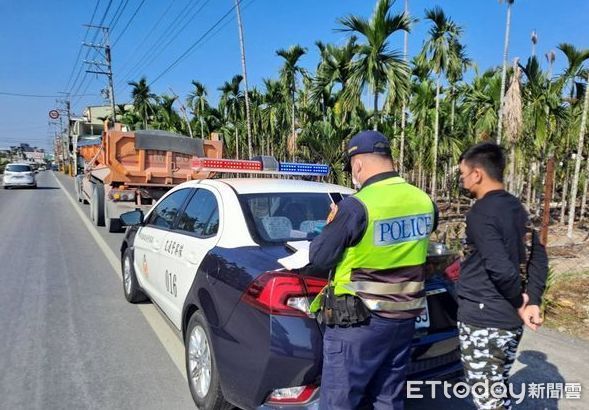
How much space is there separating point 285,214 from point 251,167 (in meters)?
1.86

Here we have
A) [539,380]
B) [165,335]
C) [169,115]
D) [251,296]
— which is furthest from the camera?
[169,115]

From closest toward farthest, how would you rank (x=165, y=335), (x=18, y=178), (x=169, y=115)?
(x=165, y=335) < (x=18, y=178) < (x=169, y=115)

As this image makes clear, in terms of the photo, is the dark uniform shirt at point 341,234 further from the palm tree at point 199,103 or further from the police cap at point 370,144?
the palm tree at point 199,103

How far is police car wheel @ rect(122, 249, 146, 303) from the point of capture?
5.52 m

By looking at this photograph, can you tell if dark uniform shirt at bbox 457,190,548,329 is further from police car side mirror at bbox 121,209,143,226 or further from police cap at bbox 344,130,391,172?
police car side mirror at bbox 121,209,143,226

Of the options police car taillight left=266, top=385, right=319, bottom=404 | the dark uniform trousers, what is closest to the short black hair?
the dark uniform trousers

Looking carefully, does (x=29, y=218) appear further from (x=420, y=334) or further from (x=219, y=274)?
(x=420, y=334)

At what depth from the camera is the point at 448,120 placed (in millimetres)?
20859

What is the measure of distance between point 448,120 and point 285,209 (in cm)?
Result: 1882

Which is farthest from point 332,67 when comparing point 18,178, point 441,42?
point 18,178

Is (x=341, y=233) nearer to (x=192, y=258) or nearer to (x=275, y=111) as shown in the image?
(x=192, y=258)

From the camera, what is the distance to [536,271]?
2506mm

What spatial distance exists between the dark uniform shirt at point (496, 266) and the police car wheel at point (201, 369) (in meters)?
1.58

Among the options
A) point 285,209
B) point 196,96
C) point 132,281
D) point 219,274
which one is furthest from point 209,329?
point 196,96
